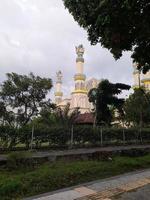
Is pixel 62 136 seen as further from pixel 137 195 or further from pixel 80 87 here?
pixel 80 87

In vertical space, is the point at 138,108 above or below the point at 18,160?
above

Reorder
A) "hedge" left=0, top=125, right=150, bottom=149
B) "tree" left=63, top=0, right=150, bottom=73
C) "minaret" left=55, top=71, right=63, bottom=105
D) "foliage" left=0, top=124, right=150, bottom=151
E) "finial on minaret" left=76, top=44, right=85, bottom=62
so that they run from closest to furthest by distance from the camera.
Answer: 1. "tree" left=63, top=0, right=150, bottom=73
2. "hedge" left=0, top=125, right=150, bottom=149
3. "foliage" left=0, top=124, right=150, bottom=151
4. "finial on minaret" left=76, top=44, right=85, bottom=62
5. "minaret" left=55, top=71, right=63, bottom=105

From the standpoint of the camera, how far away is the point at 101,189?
306 inches

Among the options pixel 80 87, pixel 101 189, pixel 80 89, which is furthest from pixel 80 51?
pixel 101 189

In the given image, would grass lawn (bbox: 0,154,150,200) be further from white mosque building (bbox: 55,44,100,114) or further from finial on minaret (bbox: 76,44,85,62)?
finial on minaret (bbox: 76,44,85,62)

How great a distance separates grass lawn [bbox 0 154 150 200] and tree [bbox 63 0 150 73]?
4.20m

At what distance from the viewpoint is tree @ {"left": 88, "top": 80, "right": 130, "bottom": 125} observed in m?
25.9

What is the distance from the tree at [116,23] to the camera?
756 cm

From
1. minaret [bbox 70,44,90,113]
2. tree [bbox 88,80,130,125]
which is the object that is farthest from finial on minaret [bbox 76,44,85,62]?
tree [bbox 88,80,130,125]

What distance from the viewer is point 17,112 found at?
1961 cm

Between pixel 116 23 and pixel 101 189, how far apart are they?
15.5 feet

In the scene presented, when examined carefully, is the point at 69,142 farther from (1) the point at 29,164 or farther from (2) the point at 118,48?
(2) the point at 118,48

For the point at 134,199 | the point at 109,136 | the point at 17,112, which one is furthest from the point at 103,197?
the point at 109,136

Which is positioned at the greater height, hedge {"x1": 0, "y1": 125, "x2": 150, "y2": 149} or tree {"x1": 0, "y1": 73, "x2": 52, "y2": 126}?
tree {"x1": 0, "y1": 73, "x2": 52, "y2": 126}
